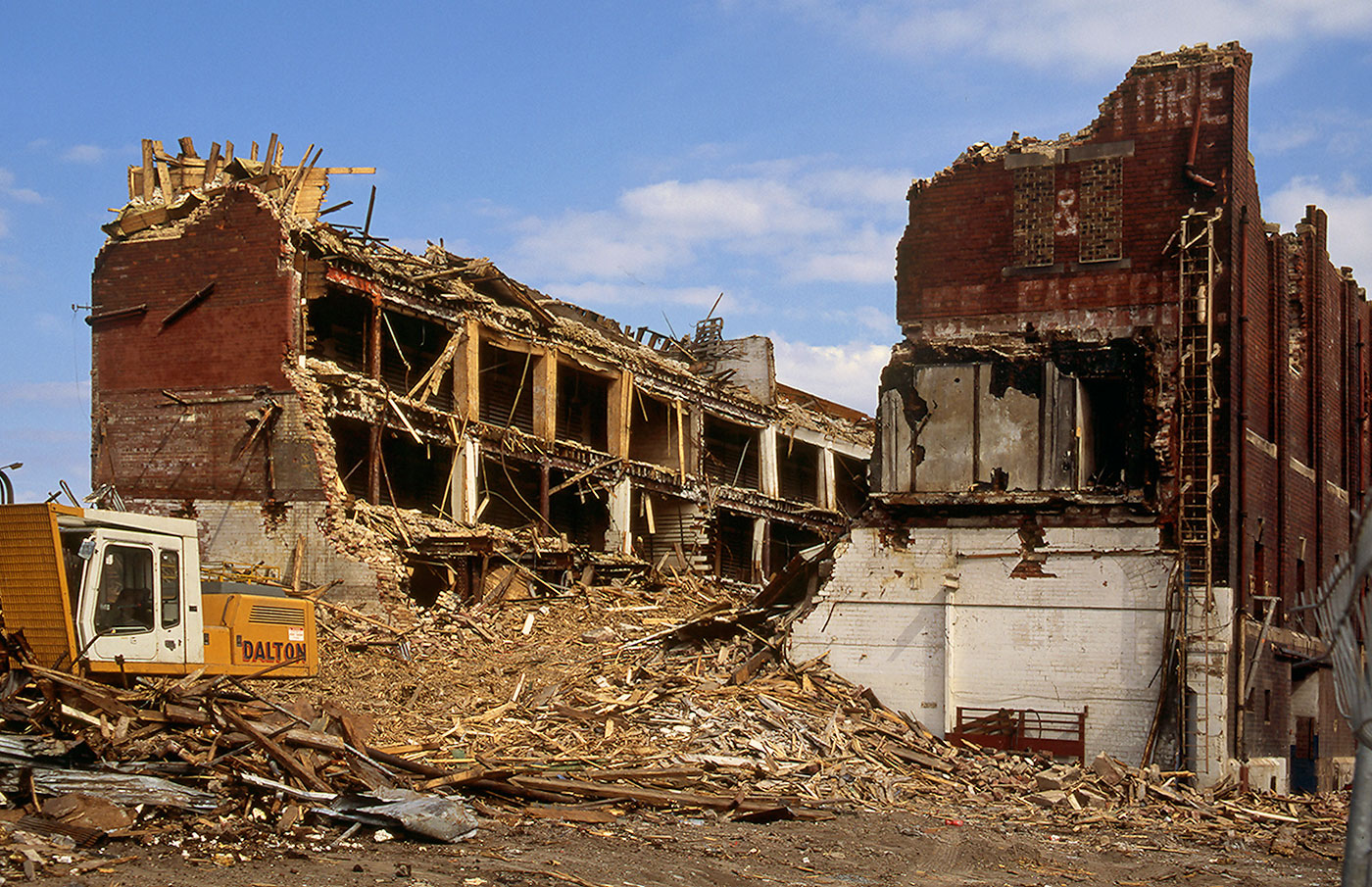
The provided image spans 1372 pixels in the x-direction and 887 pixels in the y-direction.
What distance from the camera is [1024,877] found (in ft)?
40.1

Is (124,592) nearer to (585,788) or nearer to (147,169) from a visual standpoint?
(585,788)

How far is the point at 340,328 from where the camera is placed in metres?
29.0

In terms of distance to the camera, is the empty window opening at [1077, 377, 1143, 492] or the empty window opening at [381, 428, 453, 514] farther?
the empty window opening at [381, 428, 453, 514]

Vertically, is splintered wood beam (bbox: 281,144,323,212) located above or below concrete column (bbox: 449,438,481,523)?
above

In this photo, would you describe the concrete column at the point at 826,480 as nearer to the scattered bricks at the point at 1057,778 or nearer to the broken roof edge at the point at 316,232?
the broken roof edge at the point at 316,232

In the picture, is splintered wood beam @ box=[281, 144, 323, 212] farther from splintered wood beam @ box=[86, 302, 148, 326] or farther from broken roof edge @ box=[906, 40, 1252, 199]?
broken roof edge @ box=[906, 40, 1252, 199]

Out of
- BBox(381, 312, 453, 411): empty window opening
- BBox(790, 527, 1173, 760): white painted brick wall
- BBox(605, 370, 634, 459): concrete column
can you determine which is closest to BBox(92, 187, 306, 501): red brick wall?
BBox(381, 312, 453, 411): empty window opening

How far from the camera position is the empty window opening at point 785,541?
39.8 meters

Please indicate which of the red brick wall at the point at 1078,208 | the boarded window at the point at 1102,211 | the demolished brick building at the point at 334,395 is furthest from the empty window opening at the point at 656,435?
the boarded window at the point at 1102,211

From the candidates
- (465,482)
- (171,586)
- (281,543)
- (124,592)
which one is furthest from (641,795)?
(465,482)

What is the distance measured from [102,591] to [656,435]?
23.5 metres

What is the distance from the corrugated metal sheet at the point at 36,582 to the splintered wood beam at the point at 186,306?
1426cm

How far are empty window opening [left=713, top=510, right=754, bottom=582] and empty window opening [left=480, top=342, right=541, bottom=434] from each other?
298 inches

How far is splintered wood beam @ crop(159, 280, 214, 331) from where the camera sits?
2630 centimetres
